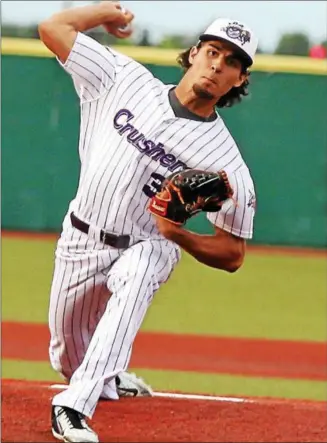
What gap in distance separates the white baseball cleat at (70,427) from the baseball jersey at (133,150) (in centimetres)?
70

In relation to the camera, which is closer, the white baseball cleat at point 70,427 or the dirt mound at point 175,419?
the white baseball cleat at point 70,427

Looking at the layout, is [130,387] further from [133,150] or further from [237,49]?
[237,49]

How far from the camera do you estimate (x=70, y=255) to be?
429 centimetres

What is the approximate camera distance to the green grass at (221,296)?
8.26 metres

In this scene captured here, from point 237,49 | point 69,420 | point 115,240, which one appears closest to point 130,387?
point 115,240

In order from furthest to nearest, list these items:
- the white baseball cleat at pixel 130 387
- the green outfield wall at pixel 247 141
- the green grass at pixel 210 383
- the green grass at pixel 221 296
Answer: the green outfield wall at pixel 247 141, the green grass at pixel 221 296, the green grass at pixel 210 383, the white baseball cleat at pixel 130 387

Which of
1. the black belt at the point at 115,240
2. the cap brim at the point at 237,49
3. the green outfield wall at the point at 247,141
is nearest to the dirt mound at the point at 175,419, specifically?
the black belt at the point at 115,240

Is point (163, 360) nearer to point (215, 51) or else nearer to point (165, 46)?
point (215, 51)

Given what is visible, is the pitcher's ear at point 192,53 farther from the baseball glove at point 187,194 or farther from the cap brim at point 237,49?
the baseball glove at point 187,194

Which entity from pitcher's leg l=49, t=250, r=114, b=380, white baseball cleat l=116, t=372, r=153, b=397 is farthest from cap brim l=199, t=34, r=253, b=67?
white baseball cleat l=116, t=372, r=153, b=397

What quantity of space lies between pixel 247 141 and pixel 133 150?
866cm

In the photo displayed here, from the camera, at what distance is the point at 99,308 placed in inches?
173

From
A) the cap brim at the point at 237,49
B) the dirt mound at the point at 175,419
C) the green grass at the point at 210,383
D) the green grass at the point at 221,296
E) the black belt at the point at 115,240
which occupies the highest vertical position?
the cap brim at the point at 237,49

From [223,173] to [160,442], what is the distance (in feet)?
3.28
